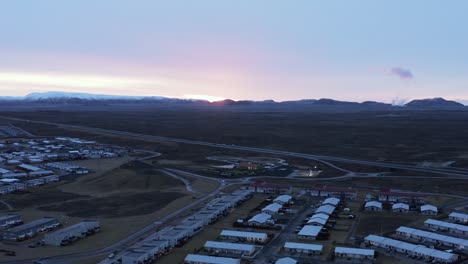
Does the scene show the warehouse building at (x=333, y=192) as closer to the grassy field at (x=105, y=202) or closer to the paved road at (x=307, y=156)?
the grassy field at (x=105, y=202)

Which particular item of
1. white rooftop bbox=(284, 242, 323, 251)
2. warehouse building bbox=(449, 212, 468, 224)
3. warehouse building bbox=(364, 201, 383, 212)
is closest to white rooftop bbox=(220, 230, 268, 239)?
white rooftop bbox=(284, 242, 323, 251)

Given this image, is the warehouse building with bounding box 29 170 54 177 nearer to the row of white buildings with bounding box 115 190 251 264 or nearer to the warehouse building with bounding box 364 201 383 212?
the row of white buildings with bounding box 115 190 251 264

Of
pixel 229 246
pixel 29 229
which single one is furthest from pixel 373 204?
pixel 29 229

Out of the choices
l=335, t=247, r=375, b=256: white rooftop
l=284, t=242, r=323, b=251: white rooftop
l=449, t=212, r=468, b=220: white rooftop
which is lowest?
l=284, t=242, r=323, b=251: white rooftop

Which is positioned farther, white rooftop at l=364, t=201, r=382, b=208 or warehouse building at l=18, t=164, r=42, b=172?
warehouse building at l=18, t=164, r=42, b=172

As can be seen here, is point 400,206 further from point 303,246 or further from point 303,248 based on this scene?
point 303,248

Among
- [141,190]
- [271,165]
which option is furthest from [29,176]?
[271,165]

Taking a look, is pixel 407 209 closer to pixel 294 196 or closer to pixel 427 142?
pixel 294 196

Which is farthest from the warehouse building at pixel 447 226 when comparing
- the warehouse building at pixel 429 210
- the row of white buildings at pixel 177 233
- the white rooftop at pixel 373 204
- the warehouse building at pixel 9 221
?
the warehouse building at pixel 9 221

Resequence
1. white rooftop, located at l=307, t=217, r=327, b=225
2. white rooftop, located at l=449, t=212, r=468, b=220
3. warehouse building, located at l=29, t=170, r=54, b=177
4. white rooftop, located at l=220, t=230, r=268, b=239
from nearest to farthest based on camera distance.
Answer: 1. white rooftop, located at l=220, t=230, r=268, b=239
2. white rooftop, located at l=307, t=217, r=327, b=225
3. white rooftop, located at l=449, t=212, r=468, b=220
4. warehouse building, located at l=29, t=170, r=54, b=177

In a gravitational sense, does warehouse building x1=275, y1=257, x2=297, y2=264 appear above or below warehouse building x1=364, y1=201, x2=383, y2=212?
below
